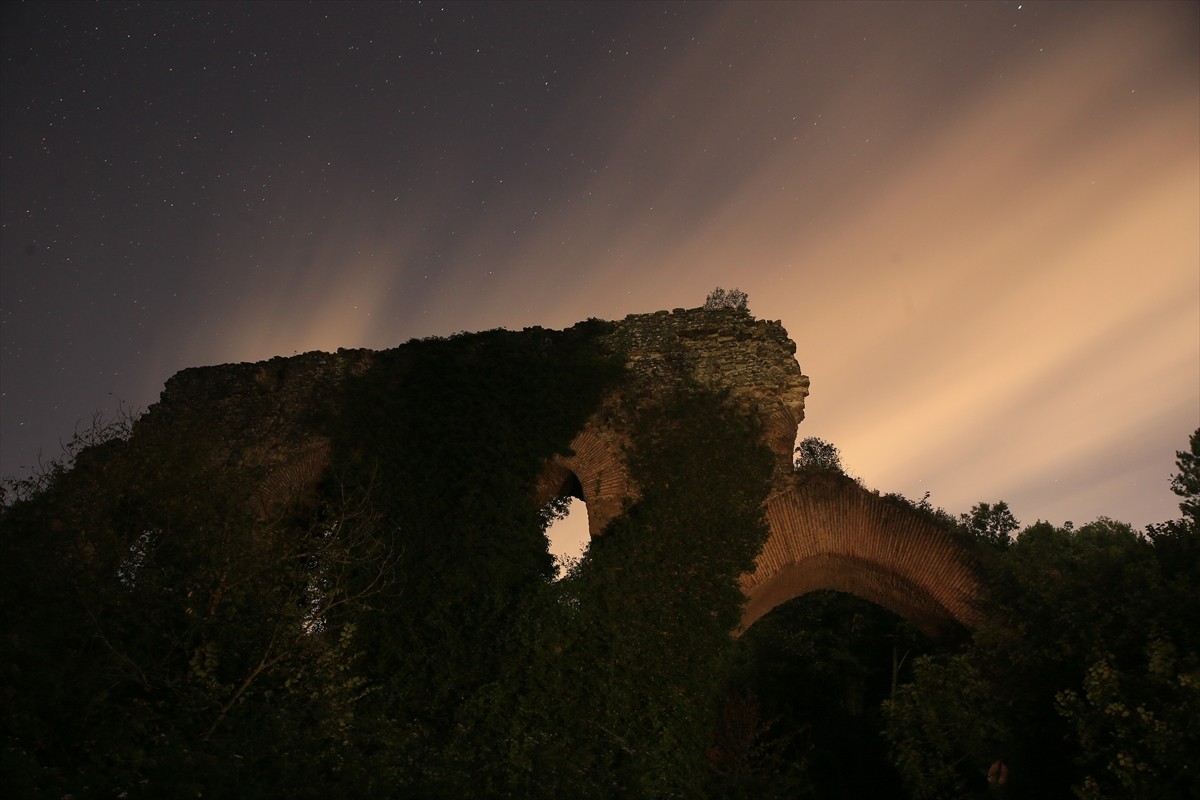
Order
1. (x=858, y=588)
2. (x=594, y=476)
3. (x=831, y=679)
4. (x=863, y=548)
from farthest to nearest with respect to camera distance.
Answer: (x=831, y=679)
(x=858, y=588)
(x=594, y=476)
(x=863, y=548)

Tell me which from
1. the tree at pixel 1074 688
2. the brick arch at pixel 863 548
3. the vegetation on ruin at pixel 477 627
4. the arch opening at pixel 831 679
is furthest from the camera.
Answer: the arch opening at pixel 831 679

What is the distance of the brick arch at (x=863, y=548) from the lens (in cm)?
1108

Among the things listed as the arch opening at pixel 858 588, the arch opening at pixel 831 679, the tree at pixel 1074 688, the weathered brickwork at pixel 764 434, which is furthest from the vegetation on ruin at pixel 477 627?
the arch opening at pixel 831 679

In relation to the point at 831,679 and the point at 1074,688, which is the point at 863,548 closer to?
the point at 1074,688

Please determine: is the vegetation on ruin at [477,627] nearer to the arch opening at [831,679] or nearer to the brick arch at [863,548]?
the brick arch at [863,548]

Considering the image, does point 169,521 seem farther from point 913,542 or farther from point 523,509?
point 913,542

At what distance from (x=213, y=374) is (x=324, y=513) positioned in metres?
3.17

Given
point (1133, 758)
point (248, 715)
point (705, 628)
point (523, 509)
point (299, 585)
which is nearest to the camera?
point (248, 715)

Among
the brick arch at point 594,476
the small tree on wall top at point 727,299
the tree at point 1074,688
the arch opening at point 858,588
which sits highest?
the small tree on wall top at point 727,299

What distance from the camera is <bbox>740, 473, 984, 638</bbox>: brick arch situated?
1108 centimetres

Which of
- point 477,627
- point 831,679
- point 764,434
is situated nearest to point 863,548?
point 764,434

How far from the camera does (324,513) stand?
12.5 m

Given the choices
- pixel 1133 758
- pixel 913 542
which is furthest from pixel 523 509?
pixel 1133 758

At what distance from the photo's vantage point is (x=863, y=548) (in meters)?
11.3
